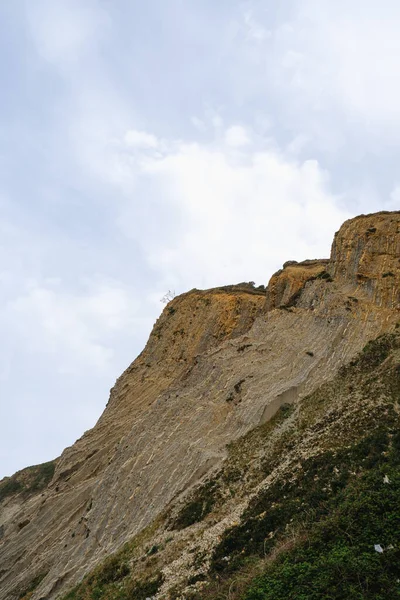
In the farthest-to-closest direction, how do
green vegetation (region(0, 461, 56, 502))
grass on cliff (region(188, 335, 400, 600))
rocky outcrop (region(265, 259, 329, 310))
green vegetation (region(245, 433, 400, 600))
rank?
green vegetation (region(0, 461, 56, 502)) → rocky outcrop (region(265, 259, 329, 310)) → grass on cliff (region(188, 335, 400, 600)) → green vegetation (region(245, 433, 400, 600))

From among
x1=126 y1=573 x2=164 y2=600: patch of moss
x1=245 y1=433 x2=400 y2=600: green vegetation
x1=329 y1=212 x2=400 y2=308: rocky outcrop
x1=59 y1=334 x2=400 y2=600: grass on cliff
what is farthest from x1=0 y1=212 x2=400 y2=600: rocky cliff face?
x1=245 y1=433 x2=400 y2=600: green vegetation

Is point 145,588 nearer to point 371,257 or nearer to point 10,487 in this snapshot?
point 371,257

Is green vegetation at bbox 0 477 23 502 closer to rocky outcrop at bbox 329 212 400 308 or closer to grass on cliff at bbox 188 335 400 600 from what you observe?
rocky outcrop at bbox 329 212 400 308

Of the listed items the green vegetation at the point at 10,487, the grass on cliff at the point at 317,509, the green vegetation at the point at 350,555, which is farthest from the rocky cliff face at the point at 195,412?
the green vegetation at the point at 10,487

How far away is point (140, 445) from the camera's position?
105 feet

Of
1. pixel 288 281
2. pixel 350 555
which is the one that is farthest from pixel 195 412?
pixel 350 555

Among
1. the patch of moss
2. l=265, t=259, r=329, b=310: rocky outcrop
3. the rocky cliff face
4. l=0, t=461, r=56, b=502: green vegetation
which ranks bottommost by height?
the patch of moss

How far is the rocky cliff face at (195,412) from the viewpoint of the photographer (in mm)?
25984

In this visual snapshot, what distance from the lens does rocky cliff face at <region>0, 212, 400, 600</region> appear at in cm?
2598

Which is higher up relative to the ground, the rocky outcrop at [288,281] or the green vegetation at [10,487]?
the rocky outcrop at [288,281]

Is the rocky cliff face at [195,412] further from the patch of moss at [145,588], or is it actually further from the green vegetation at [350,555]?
the green vegetation at [350,555]

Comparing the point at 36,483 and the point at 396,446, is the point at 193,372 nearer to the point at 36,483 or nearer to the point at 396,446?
the point at 396,446

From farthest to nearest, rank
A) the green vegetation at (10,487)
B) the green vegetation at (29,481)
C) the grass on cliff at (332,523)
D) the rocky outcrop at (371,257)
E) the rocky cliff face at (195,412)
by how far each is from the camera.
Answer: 1. the green vegetation at (10,487)
2. the green vegetation at (29,481)
3. the rocky outcrop at (371,257)
4. the rocky cliff face at (195,412)
5. the grass on cliff at (332,523)

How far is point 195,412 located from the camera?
31.8 m
